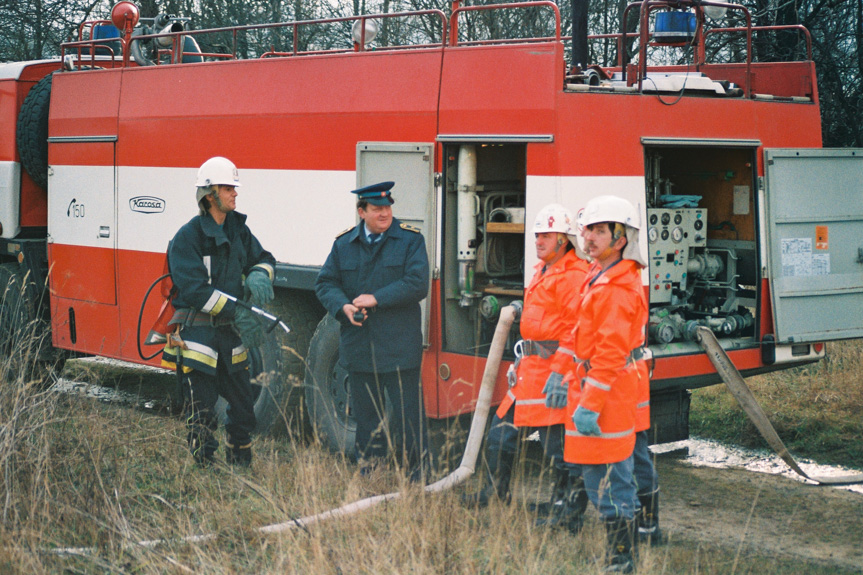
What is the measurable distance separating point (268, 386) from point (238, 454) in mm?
1290

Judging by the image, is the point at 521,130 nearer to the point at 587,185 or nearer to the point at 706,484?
the point at 587,185

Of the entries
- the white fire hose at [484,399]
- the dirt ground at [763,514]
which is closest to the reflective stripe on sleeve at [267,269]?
the white fire hose at [484,399]

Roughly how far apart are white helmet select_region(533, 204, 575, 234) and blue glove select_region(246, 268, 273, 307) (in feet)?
5.24

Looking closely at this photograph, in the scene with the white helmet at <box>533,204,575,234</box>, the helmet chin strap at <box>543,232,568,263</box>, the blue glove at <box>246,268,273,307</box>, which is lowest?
the blue glove at <box>246,268,273,307</box>

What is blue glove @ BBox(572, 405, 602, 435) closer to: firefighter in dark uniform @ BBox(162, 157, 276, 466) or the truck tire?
firefighter in dark uniform @ BBox(162, 157, 276, 466)

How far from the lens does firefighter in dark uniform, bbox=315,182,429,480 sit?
586cm

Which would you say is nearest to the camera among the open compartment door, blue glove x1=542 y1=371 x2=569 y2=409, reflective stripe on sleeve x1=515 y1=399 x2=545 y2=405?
blue glove x1=542 y1=371 x2=569 y2=409

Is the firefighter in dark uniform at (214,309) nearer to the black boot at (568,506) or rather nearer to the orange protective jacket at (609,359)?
the black boot at (568,506)

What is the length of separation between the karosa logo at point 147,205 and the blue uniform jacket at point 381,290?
8.96 feet

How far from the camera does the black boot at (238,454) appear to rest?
6.19 m

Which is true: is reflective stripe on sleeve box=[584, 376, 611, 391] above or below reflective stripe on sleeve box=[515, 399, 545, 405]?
above

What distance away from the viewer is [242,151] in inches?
300

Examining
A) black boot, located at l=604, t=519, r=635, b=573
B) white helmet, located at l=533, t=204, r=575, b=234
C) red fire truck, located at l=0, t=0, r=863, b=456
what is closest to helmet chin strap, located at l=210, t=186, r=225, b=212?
red fire truck, located at l=0, t=0, r=863, b=456

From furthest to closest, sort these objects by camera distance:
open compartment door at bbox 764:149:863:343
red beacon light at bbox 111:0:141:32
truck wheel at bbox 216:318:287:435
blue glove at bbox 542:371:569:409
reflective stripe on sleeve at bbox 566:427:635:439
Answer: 1. red beacon light at bbox 111:0:141:32
2. truck wheel at bbox 216:318:287:435
3. open compartment door at bbox 764:149:863:343
4. blue glove at bbox 542:371:569:409
5. reflective stripe on sleeve at bbox 566:427:635:439
